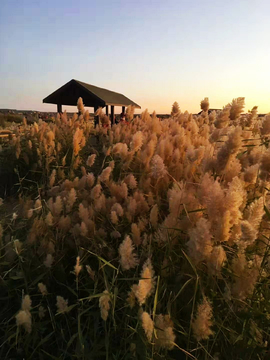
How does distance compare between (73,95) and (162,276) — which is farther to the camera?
(73,95)

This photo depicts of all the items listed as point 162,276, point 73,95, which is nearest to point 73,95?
point 73,95

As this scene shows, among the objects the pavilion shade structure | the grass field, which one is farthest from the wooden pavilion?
the grass field

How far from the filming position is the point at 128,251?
114cm

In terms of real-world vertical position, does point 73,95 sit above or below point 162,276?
above

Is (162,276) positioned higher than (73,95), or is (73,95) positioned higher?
(73,95)

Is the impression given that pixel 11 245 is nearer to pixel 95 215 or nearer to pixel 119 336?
pixel 95 215

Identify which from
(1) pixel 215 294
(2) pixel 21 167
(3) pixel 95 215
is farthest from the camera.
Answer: (2) pixel 21 167

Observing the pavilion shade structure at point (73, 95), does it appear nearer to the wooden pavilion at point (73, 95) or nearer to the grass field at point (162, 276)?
the wooden pavilion at point (73, 95)

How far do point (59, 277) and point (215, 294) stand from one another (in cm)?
94

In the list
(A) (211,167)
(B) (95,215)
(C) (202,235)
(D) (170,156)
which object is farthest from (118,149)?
(C) (202,235)

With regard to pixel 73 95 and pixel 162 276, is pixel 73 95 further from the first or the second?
pixel 162 276

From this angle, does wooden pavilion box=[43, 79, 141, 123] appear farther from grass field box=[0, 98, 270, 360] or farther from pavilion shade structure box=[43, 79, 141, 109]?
grass field box=[0, 98, 270, 360]

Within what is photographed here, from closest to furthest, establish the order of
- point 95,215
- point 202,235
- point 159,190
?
point 202,235 < point 95,215 < point 159,190

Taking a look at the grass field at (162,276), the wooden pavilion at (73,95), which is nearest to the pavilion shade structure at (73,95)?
the wooden pavilion at (73,95)
